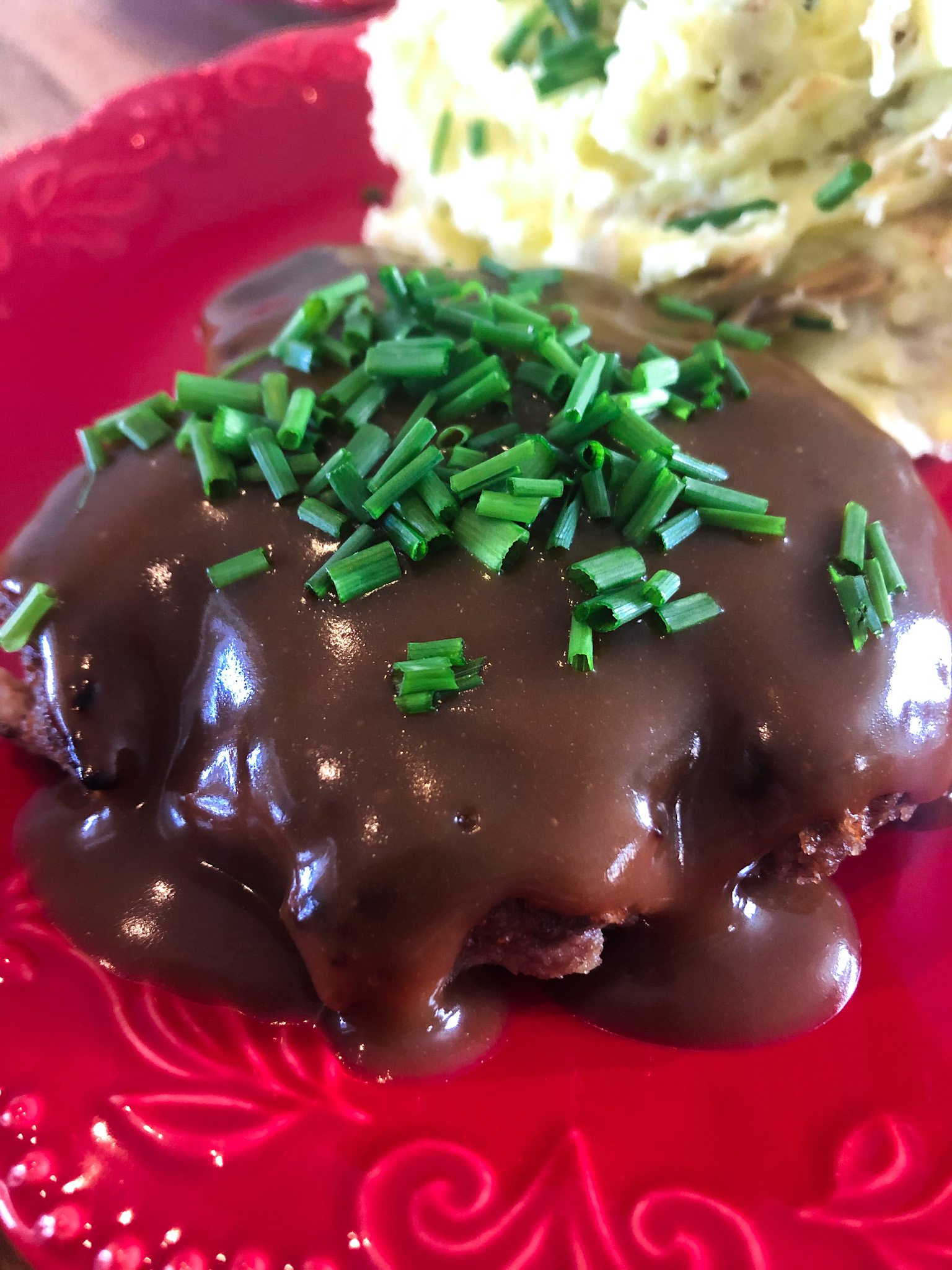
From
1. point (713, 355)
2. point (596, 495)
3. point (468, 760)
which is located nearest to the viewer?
point (468, 760)

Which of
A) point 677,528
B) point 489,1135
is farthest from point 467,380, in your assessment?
point 489,1135

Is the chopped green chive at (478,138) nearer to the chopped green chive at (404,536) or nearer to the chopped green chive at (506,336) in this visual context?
the chopped green chive at (506,336)

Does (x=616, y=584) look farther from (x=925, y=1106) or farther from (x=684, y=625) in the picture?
(x=925, y=1106)

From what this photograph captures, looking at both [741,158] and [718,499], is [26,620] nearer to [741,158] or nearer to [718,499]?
[718,499]

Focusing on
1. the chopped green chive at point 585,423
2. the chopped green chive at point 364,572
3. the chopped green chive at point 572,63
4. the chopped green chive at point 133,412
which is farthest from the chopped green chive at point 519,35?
the chopped green chive at point 364,572

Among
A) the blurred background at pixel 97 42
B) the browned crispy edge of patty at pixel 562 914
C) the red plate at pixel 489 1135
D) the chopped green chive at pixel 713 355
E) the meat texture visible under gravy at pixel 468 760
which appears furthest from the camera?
the blurred background at pixel 97 42

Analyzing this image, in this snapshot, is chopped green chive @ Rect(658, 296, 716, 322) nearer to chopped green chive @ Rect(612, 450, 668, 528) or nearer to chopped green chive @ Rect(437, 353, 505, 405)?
chopped green chive @ Rect(437, 353, 505, 405)

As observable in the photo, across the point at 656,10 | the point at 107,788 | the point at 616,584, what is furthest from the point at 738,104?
the point at 107,788
